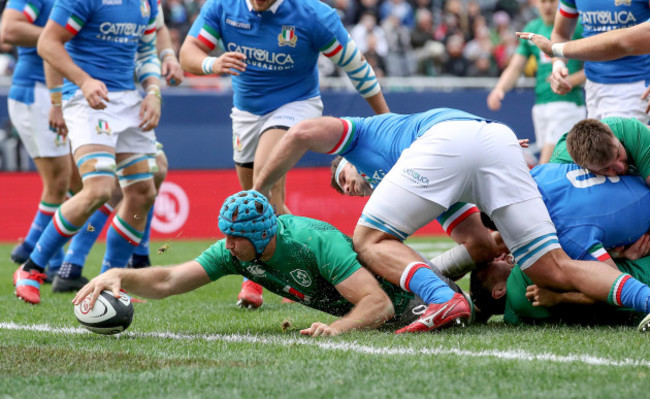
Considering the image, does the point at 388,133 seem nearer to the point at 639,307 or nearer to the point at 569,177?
the point at 569,177

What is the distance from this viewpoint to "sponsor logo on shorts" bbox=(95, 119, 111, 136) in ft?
21.0

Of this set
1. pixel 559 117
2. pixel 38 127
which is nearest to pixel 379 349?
pixel 38 127

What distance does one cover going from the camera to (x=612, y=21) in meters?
6.25

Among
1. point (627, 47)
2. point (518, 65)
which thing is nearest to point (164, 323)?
point (627, 47)

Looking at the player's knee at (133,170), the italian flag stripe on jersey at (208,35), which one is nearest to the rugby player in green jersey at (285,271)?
the italian flag stripe on jersey at (208,35)

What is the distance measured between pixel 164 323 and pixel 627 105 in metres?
3.67

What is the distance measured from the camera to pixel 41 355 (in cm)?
391

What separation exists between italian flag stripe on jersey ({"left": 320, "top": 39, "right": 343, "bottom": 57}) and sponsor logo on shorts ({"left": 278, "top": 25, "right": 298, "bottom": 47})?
0.22 metres

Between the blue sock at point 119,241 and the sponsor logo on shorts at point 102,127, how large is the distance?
2.09 ft

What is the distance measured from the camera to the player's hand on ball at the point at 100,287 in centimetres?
425

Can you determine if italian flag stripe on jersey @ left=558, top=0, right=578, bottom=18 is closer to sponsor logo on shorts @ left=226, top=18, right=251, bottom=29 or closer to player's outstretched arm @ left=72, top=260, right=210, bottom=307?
sponsor logo on shorts @ left=226, top=18, right=251, bottom=29

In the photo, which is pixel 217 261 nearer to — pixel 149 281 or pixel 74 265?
pixel 149 281

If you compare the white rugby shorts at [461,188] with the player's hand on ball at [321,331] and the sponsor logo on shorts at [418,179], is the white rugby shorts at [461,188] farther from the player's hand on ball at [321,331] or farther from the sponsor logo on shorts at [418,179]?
the player's hand on ball at [321,331]

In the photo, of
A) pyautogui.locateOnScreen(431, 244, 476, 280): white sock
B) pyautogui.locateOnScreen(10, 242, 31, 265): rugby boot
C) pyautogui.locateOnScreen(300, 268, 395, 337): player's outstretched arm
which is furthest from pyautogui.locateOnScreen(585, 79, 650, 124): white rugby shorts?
pyautogui.locateOnScreen(10, 242, 31, 265): rugby boot
